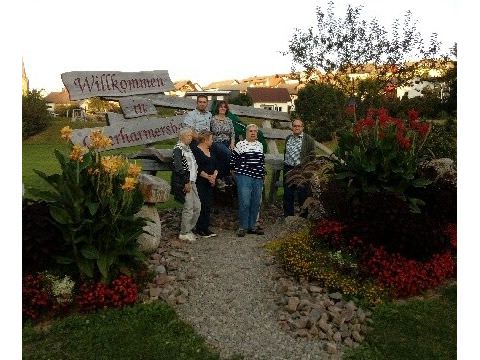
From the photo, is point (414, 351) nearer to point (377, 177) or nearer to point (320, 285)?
point (320, 285)

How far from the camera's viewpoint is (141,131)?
29.9ft

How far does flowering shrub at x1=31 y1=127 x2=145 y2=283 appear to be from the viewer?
5480 mm

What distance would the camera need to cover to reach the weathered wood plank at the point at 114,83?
8336 millimetres

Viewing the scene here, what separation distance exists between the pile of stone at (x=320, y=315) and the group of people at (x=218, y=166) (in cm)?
206

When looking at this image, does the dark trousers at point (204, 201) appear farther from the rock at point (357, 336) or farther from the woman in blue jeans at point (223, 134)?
the rock at point (357, 336)

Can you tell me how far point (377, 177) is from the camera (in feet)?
24.2

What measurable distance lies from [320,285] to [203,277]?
56.4 inches

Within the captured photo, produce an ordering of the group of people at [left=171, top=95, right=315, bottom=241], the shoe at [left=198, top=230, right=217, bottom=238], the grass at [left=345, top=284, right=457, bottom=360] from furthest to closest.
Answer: the shoe at [left=198, top=230, right=217, bottom=238], the group of people at [left=171, top=95, right=315, bottom=241], the grass at [left=345, top=284, right=457, bottom=360]

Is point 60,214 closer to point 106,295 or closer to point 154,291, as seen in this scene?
point 106,295

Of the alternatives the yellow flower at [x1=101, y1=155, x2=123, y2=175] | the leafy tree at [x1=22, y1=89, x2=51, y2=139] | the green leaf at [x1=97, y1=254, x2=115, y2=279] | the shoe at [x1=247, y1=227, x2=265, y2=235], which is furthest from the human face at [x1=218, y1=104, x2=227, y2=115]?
the leafy tree at [x1=22, y1=89, x2=51, y2=139]

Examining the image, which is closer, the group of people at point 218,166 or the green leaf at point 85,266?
the green leaf at point 85,266

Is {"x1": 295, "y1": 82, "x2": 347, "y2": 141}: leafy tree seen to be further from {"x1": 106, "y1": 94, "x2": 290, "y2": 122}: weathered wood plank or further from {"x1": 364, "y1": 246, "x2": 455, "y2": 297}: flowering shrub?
{"x1": 364, "y1": 246, "x2": 455, "y2": 297}: flowering shrub

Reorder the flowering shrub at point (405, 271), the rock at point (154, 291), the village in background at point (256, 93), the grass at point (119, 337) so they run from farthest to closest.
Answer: the village in background at point (256, 93)
the flowering shrub at point (405, 271)
the rock at point (154, 291)
the grass at point (119, 337)

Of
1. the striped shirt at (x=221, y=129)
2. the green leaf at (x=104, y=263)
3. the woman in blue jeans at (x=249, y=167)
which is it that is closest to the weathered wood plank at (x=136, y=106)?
the striped shirt at (x=221, y=129)
